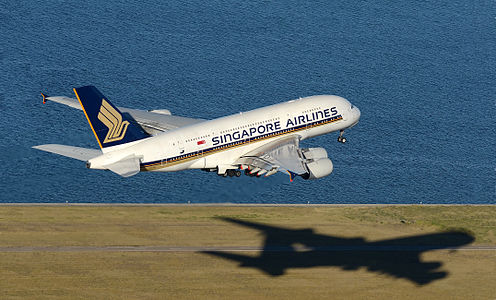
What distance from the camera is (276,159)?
100188mm

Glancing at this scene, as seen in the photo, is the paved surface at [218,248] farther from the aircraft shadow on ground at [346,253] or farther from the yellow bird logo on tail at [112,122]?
the yellow bird logo on tail at [112,122]

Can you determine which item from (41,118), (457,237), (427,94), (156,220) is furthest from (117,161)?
(427,94)

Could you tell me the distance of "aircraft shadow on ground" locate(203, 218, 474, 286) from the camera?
316 feet

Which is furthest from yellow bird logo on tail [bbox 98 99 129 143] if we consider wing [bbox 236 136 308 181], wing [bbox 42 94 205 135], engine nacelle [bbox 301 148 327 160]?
engine nacelle [bbox 301 148 327 160]

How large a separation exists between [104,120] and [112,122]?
3.56ft

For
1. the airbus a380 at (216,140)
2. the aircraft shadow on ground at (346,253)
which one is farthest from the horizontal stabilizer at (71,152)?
the aircraft shadow on ground at (346,253)

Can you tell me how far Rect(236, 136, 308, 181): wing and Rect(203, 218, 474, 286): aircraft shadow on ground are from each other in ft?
29.8

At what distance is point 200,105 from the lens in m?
180

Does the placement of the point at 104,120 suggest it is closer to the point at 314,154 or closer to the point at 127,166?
the point at 127,166

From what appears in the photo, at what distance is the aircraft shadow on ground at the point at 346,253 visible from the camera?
96.3 meters

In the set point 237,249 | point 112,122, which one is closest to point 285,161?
point 237,249

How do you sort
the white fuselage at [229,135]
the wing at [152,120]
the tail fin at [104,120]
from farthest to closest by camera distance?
the wing at [152,120] → the white fuselage at [229,135] → the tail fin at [104,120]

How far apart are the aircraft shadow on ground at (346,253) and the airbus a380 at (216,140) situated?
318 inches

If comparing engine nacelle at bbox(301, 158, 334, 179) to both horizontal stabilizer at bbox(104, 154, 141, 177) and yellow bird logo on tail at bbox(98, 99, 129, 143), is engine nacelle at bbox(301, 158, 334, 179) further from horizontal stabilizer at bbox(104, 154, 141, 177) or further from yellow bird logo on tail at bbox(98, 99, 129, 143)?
yellow bird logo on tail at bbox(98, 99, 129, 143)
